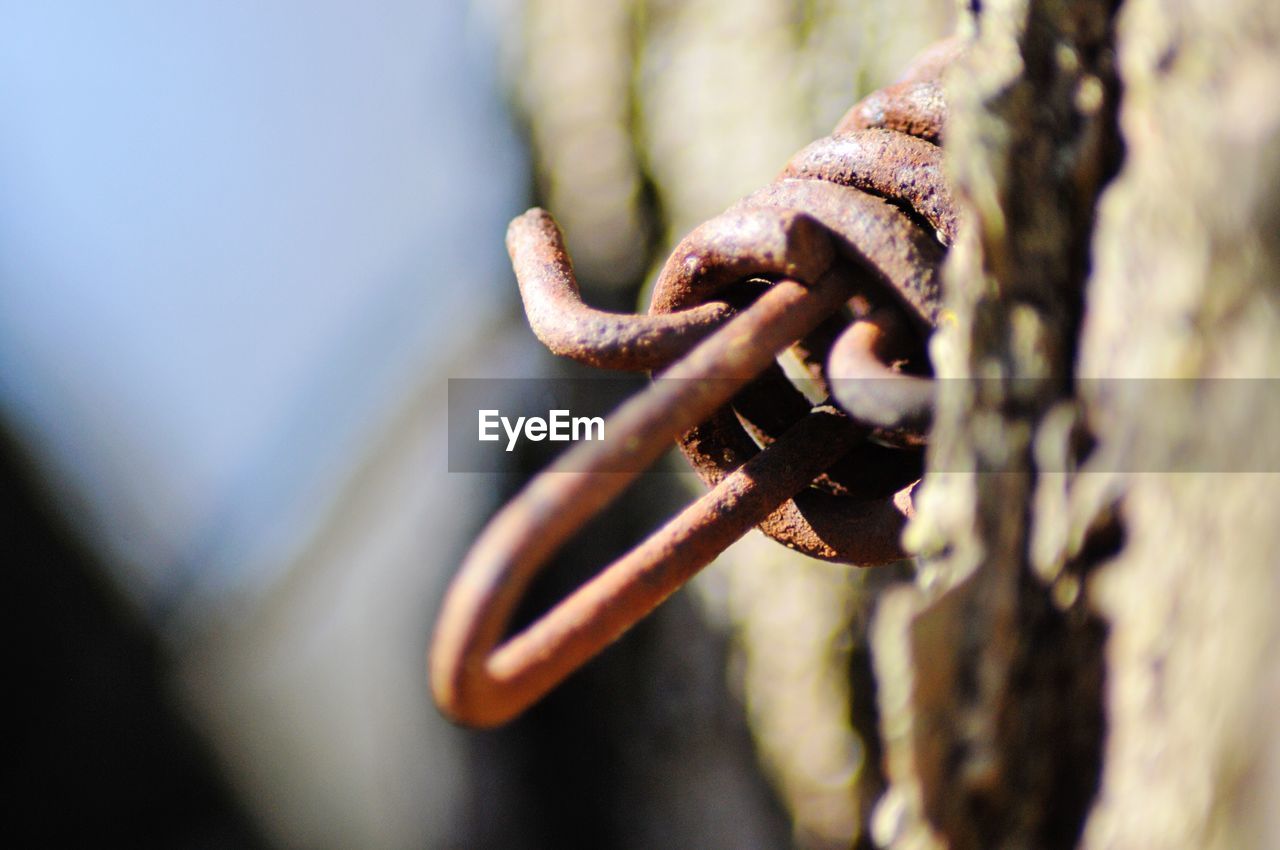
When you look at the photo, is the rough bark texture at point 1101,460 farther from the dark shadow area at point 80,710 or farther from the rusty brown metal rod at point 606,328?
the dark shadow area at point 80,710

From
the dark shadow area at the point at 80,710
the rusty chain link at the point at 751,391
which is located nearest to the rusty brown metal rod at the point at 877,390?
the rusty chain link at the point at 751,391

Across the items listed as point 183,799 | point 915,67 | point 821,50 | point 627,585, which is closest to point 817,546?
point 627,585

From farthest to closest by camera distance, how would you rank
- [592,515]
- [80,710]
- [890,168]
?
[80,710], [890,168], [592,515]

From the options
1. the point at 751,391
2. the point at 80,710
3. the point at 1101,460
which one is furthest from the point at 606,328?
the point at 80,710

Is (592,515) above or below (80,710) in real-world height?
below

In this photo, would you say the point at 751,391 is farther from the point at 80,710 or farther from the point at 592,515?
the point at 80,710

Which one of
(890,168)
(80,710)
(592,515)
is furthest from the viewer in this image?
(80,710)
